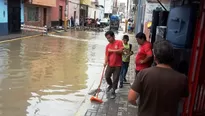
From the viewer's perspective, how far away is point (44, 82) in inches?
312

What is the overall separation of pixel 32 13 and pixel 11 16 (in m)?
5.35

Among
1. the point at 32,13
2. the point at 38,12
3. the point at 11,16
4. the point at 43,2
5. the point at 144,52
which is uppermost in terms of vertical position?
the point at 43,2

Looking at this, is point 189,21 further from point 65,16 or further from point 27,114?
point 65,16

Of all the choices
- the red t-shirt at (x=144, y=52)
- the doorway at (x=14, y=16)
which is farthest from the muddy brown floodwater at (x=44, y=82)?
the doorway at (x=14, y=16)

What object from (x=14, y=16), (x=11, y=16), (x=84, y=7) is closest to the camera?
(x=11, y=16)

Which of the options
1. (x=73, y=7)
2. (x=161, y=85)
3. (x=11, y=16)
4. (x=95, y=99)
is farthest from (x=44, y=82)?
(x=73, y=7)

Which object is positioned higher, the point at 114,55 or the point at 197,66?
the point at 197,66

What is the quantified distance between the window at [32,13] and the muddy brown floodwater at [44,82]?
14.3 m

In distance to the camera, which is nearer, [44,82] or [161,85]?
[161,85]

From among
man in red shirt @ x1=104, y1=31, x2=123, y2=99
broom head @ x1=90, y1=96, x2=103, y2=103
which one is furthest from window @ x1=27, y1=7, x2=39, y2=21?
broom head @ x1=90, y1=96, x2=103, y2=103

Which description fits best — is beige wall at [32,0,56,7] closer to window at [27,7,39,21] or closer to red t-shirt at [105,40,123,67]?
window at [27,7,39,21]

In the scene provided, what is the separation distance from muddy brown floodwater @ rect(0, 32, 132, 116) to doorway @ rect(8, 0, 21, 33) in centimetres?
987

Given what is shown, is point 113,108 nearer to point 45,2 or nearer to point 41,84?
point 41,84

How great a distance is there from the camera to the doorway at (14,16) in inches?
856
